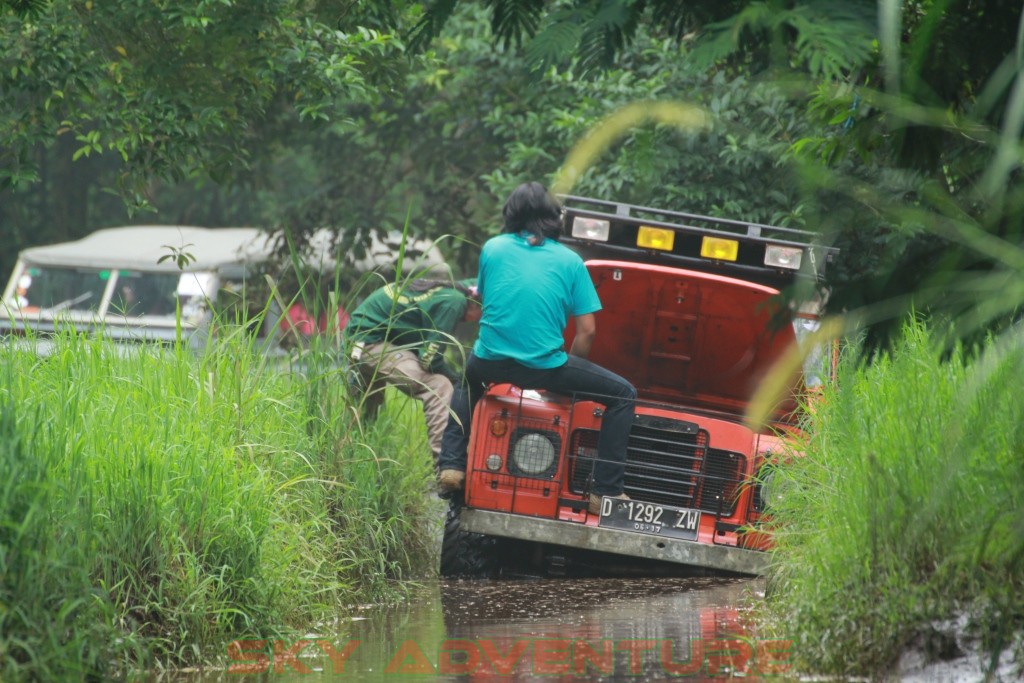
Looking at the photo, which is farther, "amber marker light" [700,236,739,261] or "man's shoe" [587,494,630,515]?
"amber marker light" [700,236,739,261]

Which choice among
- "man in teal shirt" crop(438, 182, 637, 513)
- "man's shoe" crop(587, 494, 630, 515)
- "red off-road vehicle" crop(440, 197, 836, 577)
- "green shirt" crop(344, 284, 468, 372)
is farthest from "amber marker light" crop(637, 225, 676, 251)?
"man's shoe" crop(587, 494, 630, 515)

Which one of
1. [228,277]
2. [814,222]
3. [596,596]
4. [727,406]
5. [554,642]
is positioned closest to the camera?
[814,222]

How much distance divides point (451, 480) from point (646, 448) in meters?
1.10

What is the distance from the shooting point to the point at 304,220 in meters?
16.4

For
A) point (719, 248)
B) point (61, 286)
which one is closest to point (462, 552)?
point (719, 248)

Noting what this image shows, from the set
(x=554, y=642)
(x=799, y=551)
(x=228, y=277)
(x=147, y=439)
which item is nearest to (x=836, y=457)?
(x=799, y=551)

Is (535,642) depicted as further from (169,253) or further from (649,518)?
(169,253)

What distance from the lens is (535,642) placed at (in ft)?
18.8

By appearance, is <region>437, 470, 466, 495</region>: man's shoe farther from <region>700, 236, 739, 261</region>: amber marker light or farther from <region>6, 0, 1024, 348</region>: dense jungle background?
<region>700, 236, 739, 261</region>: amber marker light

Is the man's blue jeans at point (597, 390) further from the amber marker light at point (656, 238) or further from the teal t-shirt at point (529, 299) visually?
the amber marker light at point (656, 238)

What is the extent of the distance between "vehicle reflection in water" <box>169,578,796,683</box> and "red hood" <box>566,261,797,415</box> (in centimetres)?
160

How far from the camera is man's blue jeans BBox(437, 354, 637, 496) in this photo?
297 inches

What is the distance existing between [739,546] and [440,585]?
1.64 m

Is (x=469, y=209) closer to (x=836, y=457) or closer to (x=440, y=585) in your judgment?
(x=440, y=585)
